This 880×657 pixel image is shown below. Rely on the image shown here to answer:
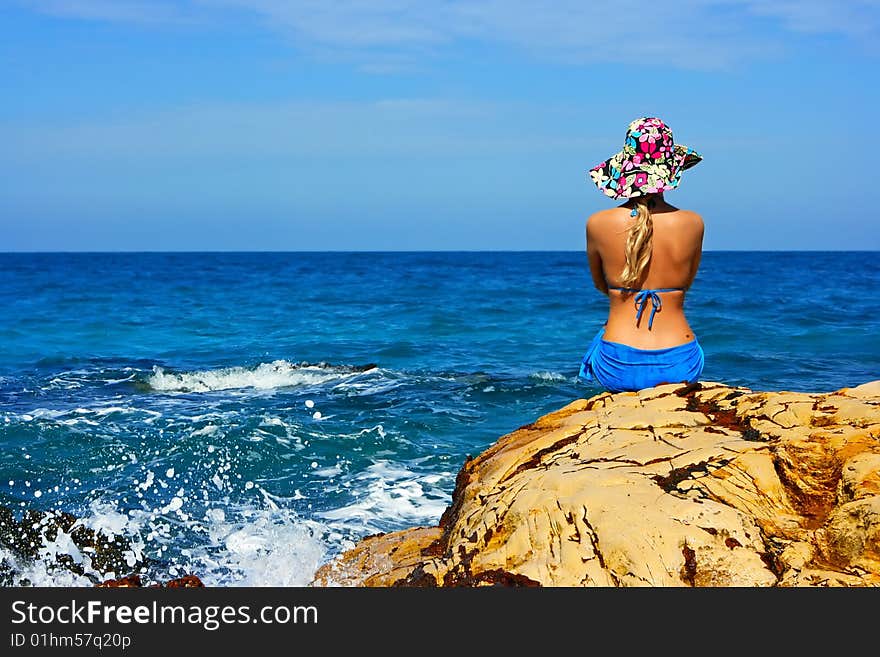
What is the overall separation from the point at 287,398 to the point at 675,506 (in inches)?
327

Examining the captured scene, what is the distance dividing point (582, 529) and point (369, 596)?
856 mm

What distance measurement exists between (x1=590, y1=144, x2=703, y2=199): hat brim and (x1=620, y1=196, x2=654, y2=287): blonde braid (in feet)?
0.26

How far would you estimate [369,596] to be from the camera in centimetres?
320

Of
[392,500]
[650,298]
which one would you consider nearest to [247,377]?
[392,500]

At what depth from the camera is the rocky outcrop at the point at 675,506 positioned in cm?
324

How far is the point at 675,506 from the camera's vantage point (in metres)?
3.43

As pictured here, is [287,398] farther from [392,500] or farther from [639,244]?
[639,244]

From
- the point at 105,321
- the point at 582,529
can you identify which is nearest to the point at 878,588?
the point at 582,529

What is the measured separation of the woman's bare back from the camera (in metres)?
4.78

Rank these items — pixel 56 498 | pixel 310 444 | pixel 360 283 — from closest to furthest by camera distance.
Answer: pixel 56 498 < pixel 310 444 < pixel 360 283

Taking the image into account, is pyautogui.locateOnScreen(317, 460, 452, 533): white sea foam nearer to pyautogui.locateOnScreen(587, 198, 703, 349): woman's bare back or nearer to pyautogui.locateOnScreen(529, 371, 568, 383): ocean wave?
pyautogui.locateOnScreen(587, 198, 703, 349): woman's bare back

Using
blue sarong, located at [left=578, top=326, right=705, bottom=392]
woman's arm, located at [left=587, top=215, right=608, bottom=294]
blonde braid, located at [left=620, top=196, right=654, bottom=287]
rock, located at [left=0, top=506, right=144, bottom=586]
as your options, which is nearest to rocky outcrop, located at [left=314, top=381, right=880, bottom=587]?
blue sarong, located at [left=578, top=326, right=705, bottom=392]

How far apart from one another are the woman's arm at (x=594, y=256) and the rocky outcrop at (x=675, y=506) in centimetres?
93

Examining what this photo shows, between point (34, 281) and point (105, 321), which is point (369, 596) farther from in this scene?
point (34, 281)
